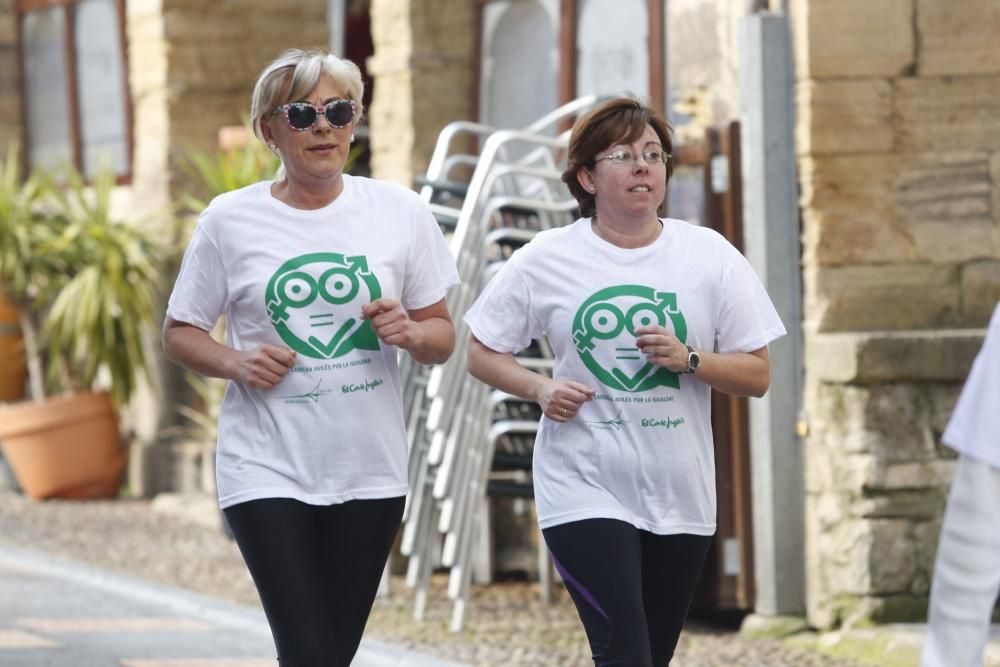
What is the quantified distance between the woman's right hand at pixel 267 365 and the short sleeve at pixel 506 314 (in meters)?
0.42

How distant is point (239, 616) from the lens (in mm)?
7785

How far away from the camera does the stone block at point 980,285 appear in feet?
23.5

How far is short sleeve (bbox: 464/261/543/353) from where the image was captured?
425 cm

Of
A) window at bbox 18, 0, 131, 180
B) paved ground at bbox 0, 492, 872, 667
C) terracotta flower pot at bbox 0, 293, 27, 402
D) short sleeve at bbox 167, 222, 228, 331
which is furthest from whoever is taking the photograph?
window at bbox 18, 0, 131, 180

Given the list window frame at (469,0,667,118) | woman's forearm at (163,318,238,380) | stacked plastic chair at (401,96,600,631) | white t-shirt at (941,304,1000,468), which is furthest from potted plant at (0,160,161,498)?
white t-shirt at (941,304,1000,468)

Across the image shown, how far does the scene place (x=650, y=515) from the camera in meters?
4.12

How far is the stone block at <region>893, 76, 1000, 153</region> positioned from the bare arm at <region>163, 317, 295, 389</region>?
3515 mm

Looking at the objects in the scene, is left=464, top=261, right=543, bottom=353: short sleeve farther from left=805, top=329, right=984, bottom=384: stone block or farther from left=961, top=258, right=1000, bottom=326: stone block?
left=961, top=258, right=1000, bottom=326: stone block

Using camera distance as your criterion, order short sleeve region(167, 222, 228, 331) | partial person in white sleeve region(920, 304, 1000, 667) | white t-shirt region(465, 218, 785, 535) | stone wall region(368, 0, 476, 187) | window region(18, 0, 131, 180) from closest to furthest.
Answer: partial person in white sleeve region(920, 304, 1000, 667), white t-shirt region(465, 218, 785, 535), short sleeve region(167, 222, 228, 331), stone wall region(368, 0, 476, 187), window region(18, 0, 131, 180)

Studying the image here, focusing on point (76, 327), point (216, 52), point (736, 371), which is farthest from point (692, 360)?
point (216, 52)

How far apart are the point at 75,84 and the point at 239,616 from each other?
7.67 metres

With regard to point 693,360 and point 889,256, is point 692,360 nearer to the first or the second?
point 693,360

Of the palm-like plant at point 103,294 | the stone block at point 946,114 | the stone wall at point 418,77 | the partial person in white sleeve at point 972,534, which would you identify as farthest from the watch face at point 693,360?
the palm-like plant at point 103,294

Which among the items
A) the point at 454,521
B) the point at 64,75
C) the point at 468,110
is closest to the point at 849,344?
the point at 454,521
